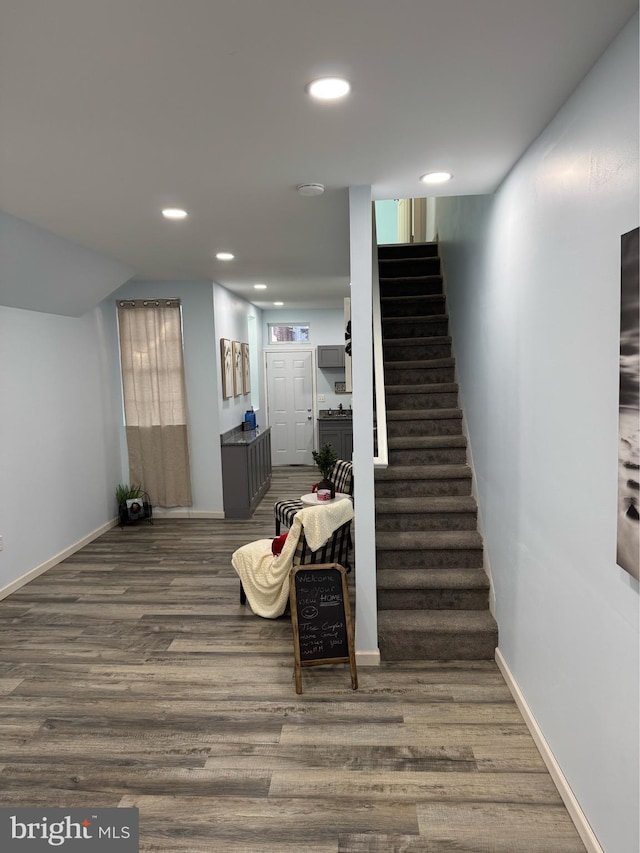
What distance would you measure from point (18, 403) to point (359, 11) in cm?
414

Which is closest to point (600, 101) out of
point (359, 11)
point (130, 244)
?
point (359, 11)

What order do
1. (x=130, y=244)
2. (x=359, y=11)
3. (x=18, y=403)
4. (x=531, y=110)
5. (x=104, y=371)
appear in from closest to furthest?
(x=359, y=11), (x=531, y=110), (x=130, y=244), (x=18, y=403), (x=104, y=371)

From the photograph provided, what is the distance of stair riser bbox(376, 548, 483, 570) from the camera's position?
3672mm

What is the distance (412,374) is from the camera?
15.7ft

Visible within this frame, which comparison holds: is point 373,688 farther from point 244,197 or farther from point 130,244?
point 130,244

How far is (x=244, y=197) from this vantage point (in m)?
3.10

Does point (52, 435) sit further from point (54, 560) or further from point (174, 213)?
point (174, 213)

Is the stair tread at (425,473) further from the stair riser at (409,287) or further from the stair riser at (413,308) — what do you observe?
the stair riser at (409,287)

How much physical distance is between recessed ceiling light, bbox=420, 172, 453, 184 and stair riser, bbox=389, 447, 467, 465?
1.95 metres

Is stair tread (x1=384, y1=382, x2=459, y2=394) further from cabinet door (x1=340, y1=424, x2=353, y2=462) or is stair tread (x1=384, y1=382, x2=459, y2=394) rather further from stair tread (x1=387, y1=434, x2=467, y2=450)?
cabinet door (x1=340, y1=424, x2=353, y2=462)

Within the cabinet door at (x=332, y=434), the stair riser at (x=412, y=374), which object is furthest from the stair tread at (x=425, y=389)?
the cabinet door at (x=332, y=434)

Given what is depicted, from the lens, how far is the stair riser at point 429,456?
13.7 feet

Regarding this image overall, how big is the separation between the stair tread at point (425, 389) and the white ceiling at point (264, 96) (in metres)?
1.67

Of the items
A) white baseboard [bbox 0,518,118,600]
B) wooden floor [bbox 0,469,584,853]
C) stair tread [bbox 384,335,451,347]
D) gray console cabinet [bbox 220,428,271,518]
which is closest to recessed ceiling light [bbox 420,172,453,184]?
stair tread [bbox 384,335,451,347]
